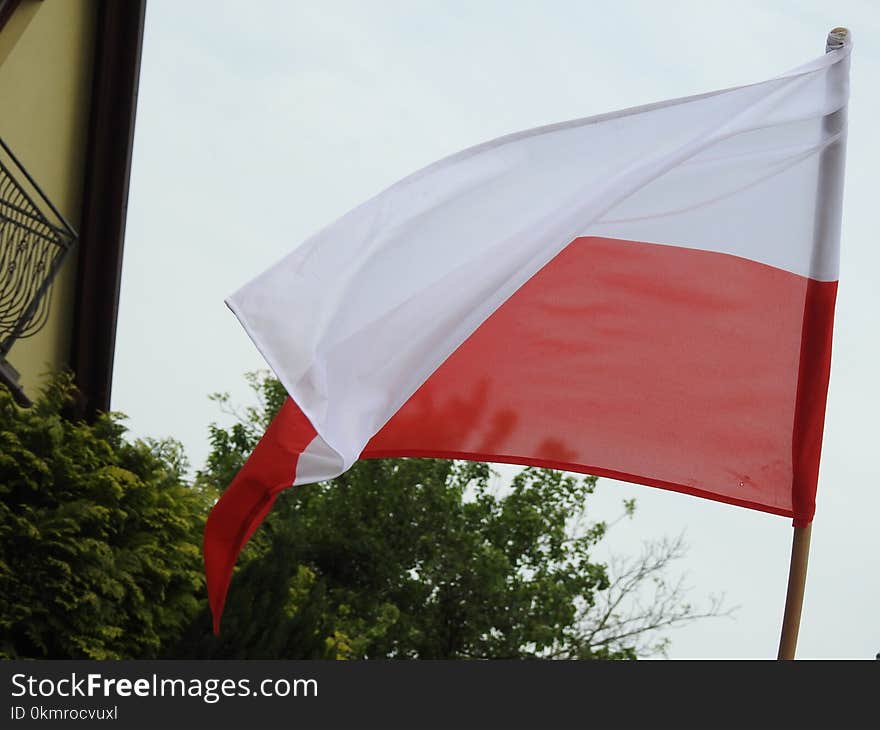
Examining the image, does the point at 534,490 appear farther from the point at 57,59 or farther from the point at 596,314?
the point at 596,314

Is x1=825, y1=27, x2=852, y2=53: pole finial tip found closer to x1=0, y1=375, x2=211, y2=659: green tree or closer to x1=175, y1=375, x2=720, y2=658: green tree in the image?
x1=0, y1=375, x2=211, y2=659: green tree

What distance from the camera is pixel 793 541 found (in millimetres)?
4746

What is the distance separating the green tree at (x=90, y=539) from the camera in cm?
866

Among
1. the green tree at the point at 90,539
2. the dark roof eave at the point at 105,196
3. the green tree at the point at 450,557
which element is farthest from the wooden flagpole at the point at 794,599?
the green tree at the point at 450,557

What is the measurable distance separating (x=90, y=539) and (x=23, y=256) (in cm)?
282

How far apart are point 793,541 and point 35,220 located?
7321 millimetres

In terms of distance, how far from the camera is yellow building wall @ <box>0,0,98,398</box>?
1105 cm

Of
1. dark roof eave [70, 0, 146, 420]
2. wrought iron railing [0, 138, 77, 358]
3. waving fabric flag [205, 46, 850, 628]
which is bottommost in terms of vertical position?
Answer: waving fabric flag [205, 46, 850, 628]

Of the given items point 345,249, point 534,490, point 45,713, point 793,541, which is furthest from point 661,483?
point 534,490

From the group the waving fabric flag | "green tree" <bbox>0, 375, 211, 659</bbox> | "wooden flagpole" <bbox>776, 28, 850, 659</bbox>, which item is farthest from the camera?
"green tree" <bbox>0, 375, 211, 659</bbox>

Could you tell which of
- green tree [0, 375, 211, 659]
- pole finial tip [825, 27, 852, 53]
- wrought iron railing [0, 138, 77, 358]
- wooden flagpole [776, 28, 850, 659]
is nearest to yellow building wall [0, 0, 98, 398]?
wrought iron railing [0, 138, 77, 358]

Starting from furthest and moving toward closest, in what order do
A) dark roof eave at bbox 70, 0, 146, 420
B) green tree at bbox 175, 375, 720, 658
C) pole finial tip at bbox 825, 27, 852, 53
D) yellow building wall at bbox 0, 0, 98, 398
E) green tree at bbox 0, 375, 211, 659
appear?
green tree at bbox 175, 375, 720, 658, dark roof eave at bbox 70, 0, 146, 420, yellow building wall at bbox 0, 0, 98, 398, green tree at bbox 0, 375, 211, 659, pole finial tip at bbox 825, 27, 852, 53

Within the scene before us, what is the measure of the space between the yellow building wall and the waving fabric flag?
6947 mm

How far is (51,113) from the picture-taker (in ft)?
38.8
